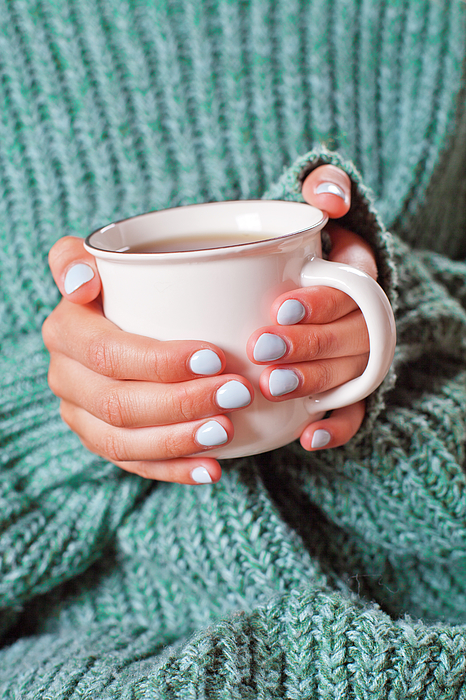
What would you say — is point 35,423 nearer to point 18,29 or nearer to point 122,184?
point 122,184

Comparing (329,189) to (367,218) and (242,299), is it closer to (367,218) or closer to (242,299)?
(367,218)

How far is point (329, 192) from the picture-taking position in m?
0.46

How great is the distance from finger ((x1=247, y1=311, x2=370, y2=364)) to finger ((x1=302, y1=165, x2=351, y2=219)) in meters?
0.10

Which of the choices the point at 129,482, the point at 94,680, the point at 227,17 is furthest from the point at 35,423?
the point at 227,17

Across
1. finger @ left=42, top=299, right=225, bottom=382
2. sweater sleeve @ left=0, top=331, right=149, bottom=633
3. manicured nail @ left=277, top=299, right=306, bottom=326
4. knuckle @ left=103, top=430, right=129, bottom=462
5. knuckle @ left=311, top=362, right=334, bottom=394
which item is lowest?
sweater sleeve @ left=0, top=331, right=149, bottom=633

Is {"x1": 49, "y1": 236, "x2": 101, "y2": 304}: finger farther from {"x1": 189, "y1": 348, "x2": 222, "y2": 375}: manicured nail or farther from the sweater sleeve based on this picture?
the sweater sleeve

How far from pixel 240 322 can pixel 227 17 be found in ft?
1.63

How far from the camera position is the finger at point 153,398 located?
1.21 feet

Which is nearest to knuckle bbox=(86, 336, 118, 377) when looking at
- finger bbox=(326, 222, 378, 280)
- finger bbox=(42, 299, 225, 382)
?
finger bbox=(42, 299, 225, 382)

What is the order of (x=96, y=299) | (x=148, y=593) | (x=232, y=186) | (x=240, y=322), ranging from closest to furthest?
(x=240, y=322), (x=96, y=299), (x=148, y=593), (x=232, y=186)

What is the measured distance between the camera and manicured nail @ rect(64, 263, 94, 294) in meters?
0.42

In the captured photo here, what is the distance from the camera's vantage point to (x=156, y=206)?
683 mm

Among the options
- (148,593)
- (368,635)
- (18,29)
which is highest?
(18,29)

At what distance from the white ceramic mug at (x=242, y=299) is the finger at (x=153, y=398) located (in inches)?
0.6
